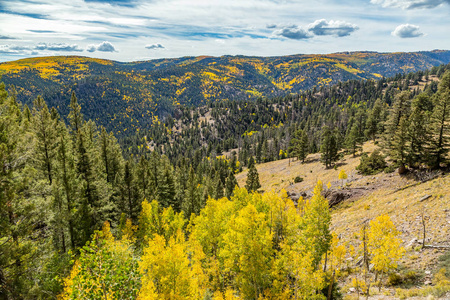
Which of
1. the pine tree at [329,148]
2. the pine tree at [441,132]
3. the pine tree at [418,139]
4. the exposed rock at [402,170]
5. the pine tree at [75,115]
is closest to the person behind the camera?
the pine tree at [441,132]

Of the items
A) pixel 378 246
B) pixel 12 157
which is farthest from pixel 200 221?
pixel 12 157

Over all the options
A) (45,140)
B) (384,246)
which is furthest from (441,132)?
(45,140)

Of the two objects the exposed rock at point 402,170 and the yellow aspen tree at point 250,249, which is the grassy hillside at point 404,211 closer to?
the exposed rock at point 402,170

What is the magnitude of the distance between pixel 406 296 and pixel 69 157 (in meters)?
30.2

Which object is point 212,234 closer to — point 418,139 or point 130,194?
point 130,194

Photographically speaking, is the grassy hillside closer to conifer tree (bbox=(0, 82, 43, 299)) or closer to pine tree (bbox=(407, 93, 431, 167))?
pine tree (bbox=(407, 93, 431, 167))

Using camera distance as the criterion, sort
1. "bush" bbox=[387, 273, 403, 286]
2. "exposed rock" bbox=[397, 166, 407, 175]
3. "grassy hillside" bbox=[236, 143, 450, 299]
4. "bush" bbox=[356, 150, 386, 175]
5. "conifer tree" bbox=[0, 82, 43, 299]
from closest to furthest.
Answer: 1. "conifer tree" bbox=[0, 82, 43, 299]
2. "bush" bbox=[387, 273, 403, 286]
3. "grassy hillside" bbox=[236, 143, 450, 299]
4. "exposed rock" bbox=[397, 166, 407, 175]
5. "bush" bbox=[356, 150, 386, 175]

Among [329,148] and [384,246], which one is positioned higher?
[384,246]

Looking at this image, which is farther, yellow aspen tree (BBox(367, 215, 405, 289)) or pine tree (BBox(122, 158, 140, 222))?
pine tree (BBox(122, 158, 140, 222))

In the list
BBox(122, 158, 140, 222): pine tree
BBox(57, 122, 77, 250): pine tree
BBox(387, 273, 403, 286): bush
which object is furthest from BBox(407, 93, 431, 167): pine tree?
BBox(57, 122, 77, 250): pine tree

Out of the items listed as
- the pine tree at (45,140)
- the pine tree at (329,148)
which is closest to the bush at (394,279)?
the pine tree at (45,140)

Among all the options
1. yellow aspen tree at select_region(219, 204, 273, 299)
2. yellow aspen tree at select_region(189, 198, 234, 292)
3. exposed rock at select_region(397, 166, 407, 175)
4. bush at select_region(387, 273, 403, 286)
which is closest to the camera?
bush at select_region(387, 273, 403, 286)

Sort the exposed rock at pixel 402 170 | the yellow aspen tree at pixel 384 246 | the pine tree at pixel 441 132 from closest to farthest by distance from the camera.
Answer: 1. the yellow aspen tree at pixel 384 246
2. the pine tree at pixel 441 132
3. the exposed rock at pixel 402 170

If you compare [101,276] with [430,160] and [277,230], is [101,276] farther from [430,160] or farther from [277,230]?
[430,160]
